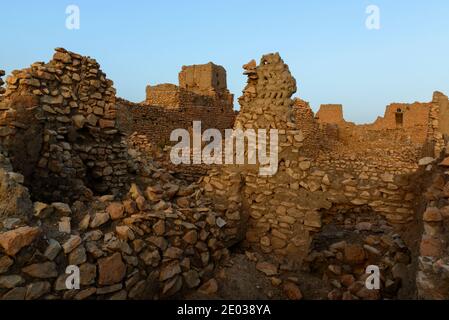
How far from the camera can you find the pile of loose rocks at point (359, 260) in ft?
14.6

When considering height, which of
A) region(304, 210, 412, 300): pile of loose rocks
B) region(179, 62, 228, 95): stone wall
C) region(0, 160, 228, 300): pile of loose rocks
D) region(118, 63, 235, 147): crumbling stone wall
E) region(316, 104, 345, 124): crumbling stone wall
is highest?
region(179, 62, 228, 95): stone wall

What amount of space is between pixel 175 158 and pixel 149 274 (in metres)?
6.51

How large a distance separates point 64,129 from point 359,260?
5.34 metres

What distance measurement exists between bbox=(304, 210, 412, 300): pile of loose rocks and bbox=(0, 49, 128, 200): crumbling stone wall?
3.93 m

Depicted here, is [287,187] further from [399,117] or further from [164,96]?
[399,117]

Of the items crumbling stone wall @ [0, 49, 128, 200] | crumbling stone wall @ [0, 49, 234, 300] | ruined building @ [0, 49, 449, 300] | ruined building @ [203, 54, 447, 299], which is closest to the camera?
crumbling stone wall @ [0, 49, 234, 300]

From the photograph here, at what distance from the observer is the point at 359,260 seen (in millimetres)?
5230

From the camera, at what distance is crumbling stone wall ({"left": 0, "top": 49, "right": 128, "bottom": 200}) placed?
4.42 meters

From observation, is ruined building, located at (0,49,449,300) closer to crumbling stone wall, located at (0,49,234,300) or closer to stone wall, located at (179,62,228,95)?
crumbling stone wall, located at (0,49,234,300)

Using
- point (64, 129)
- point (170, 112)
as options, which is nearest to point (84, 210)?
point (64, 129)

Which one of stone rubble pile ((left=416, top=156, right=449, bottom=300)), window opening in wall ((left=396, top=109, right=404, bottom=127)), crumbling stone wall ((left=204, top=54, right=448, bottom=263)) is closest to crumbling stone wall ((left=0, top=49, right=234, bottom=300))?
crumbling stone wall ((left=204, top=54, right=448, bottom=263))
